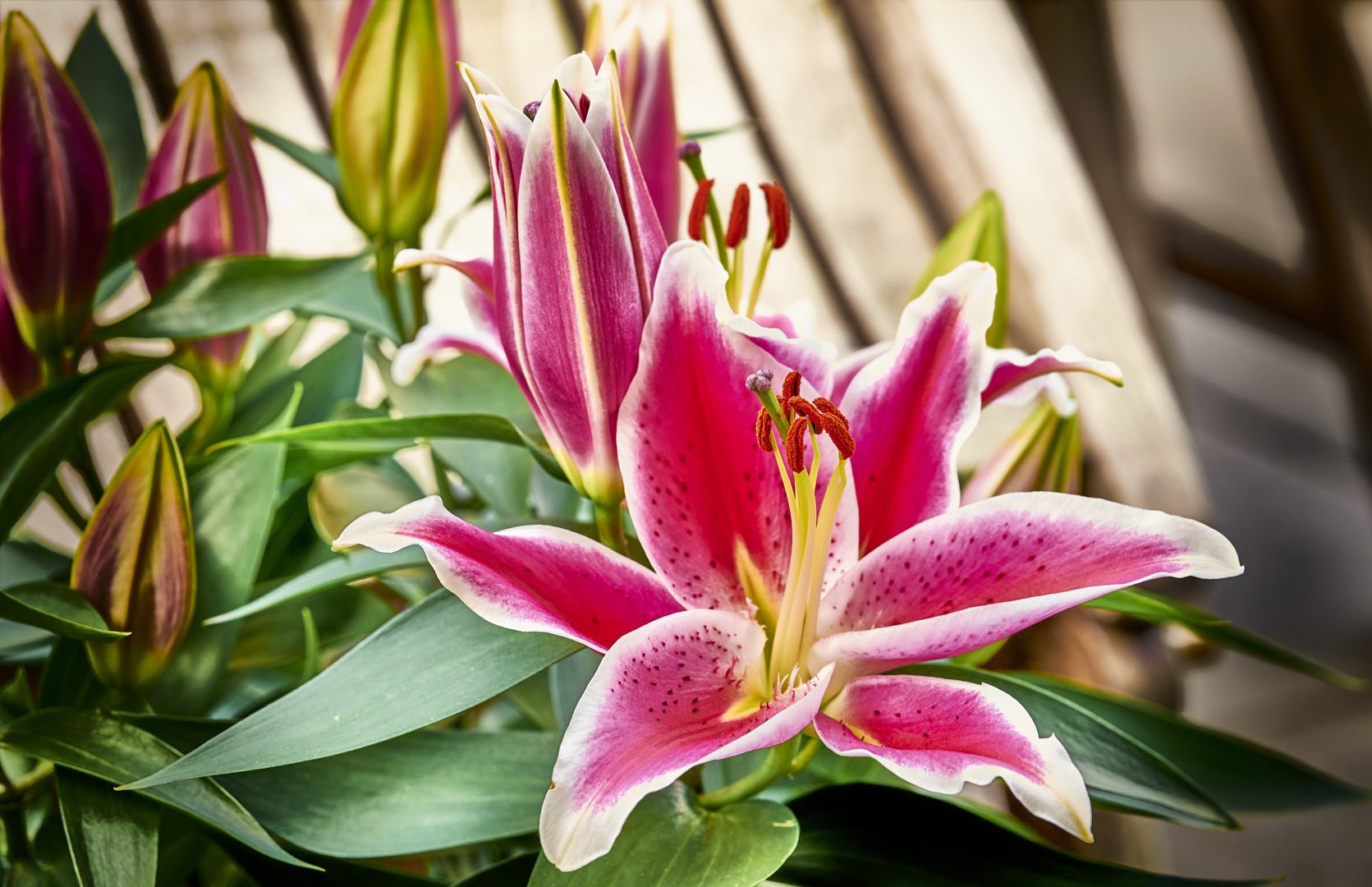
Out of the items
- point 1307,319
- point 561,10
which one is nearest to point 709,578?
point 561,10

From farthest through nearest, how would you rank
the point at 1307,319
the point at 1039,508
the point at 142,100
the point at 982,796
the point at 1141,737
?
the point at 1307,319
the point at 982,796
the point at 142,100
the point at 1141,737
the point at 1039,508

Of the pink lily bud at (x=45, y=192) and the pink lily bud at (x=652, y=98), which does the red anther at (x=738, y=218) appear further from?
the pink lily bud at (x=45, y=192)

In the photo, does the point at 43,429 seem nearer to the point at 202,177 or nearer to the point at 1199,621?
the point at 202,177

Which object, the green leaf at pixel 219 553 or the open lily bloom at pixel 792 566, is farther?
the green leaf at pixel 219 553

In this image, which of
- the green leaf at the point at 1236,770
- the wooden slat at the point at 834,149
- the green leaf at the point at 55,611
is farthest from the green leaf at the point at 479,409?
the wooden slat at the point at 834,149

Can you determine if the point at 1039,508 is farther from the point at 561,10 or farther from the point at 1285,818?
the point at 1285,818

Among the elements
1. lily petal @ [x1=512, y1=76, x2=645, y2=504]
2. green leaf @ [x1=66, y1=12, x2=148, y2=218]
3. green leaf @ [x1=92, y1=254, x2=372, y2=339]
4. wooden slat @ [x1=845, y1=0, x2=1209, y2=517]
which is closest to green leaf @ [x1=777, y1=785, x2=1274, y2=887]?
lily petal @ [x1=512, y1=76, x2=645, y2=504]
